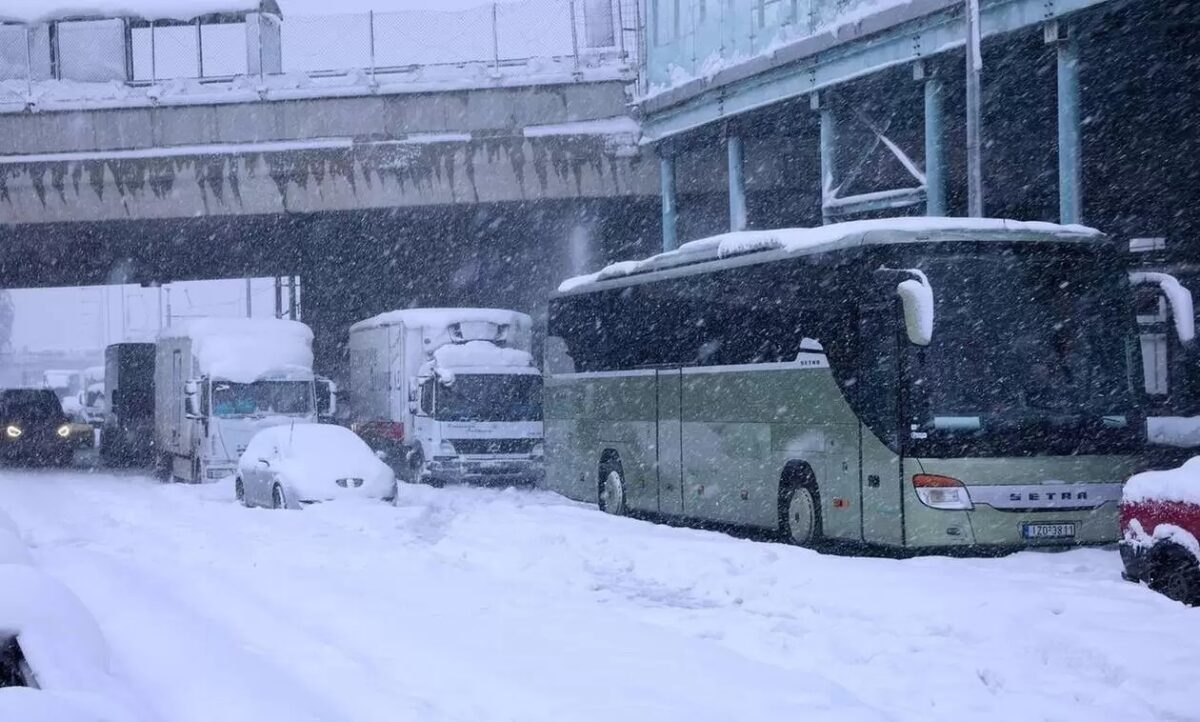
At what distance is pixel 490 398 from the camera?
84.3ft

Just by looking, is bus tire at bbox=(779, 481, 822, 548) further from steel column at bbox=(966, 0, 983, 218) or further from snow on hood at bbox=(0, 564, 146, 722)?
snow on hood at bbox=(0, 564, 146, 722)

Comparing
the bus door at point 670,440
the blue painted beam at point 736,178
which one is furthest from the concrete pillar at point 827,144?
the bus door at point 670,440

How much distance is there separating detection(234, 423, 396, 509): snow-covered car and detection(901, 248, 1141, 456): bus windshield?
29.2ft

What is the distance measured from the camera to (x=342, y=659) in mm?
8492

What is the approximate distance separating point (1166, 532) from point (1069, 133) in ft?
38.4

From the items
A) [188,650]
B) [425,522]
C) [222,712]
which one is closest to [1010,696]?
[222,712]

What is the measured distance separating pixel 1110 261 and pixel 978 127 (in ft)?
23.0

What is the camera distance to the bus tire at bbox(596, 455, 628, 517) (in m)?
19.3

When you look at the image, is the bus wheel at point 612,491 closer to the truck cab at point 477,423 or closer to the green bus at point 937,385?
the green bus at point 937,385

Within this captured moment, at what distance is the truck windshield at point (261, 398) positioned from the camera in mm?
26078

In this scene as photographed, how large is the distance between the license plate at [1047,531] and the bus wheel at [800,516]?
2321mm

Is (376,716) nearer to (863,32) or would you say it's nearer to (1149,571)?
(1149,571)

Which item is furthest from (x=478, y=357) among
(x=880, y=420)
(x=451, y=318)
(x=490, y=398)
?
(x=880, y=420)

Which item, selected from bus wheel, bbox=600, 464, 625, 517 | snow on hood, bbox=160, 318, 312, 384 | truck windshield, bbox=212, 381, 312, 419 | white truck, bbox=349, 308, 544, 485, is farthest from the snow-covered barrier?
snow on hood, bbox=160, 318, 312, 384
